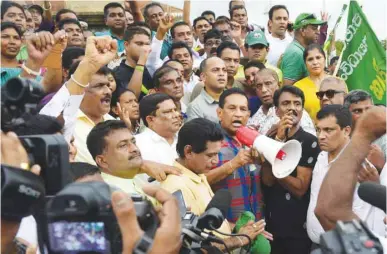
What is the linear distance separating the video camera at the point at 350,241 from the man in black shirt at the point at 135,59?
4.83 meters

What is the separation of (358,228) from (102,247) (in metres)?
0.74

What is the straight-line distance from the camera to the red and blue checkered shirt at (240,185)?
5.27m

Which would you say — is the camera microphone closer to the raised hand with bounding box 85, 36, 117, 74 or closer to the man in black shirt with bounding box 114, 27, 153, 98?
the raised hand with bounding box 85, 36, 117, 74

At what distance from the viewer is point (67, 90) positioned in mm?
4473

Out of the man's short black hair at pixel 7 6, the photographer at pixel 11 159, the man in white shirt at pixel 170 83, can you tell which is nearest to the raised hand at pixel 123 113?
the man in white shirt at pixel 170 83

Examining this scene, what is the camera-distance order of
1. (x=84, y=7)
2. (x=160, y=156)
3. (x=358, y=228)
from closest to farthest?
(x=358, y=228) < (x=160, y=156) < (x=84, y=7)

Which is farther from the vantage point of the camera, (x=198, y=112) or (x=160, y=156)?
(x=198, y=112)

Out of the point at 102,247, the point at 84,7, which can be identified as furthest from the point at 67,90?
the point at 84,7

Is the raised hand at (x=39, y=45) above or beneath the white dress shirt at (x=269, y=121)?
above

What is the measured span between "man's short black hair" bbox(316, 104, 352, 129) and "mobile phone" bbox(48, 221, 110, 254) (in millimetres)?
3422

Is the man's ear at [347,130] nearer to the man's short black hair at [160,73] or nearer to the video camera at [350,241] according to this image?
the man's short black hair at [160,73]

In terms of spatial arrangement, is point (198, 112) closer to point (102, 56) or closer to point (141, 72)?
point (141, 72)

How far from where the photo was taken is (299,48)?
7.96 meters

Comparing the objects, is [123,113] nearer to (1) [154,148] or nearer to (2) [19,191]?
(1) [154,148]
